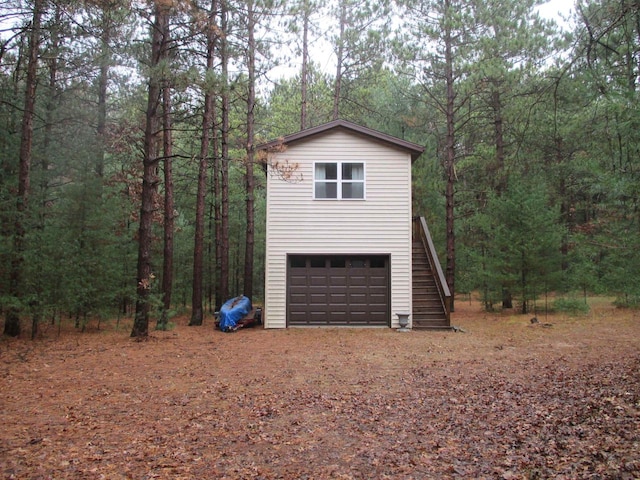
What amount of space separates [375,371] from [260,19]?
33.9ft

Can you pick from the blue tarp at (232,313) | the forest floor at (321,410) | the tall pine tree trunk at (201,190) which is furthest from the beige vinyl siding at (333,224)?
the forest floor at (321,410)

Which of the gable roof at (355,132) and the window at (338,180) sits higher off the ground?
the gable roof at (355,132)

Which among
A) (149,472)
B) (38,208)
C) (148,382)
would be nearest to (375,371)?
(148,382)

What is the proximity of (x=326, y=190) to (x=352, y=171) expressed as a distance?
955mm

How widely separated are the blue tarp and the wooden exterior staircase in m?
5.03

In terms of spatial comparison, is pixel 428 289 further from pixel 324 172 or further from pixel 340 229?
pixel 324 172

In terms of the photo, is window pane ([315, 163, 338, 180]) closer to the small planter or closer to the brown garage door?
the brown garage door

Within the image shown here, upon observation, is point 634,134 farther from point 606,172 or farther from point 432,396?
point 432,396

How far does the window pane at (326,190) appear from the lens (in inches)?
556

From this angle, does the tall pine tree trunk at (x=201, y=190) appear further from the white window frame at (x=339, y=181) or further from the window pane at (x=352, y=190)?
the window pane at (x=352, y=190)

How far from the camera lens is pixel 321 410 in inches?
235

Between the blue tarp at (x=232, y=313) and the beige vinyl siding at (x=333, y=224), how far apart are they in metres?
0.94

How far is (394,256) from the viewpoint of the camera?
1401cm

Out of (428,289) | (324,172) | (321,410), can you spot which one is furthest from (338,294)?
(321,410)
